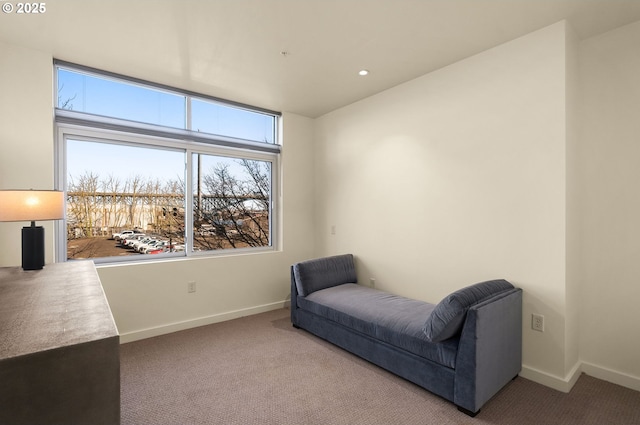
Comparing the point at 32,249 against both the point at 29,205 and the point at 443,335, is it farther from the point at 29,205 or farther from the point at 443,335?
the point at 443,335

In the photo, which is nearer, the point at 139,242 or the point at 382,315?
the point at 382,315

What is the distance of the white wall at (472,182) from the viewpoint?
2.31 metres

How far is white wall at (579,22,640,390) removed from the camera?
227cm

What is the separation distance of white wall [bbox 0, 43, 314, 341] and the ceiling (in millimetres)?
404

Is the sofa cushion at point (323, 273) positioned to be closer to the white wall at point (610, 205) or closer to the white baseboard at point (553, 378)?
the white baseboard at point (553, 378)

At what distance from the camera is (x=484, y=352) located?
2018mm

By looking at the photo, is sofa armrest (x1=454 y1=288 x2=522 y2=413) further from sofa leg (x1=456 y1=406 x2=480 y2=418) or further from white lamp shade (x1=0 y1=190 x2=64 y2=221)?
white lamp shade (x1=0 y1=190 x2=64 y2=221)

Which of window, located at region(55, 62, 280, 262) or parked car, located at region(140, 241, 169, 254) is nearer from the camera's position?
window, located at region(55, 62, 280, 262)

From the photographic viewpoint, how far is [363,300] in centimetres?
298

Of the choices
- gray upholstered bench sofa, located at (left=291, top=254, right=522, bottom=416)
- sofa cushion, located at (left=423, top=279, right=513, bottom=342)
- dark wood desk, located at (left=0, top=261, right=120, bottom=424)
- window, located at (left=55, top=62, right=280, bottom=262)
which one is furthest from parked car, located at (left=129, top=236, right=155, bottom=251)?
sofa cushion, located at (left=423, top=279, right=513, bottom=342)

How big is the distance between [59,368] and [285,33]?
2.38m

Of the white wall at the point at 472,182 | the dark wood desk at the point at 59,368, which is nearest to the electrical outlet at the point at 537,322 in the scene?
the white wall at the point at 472,182

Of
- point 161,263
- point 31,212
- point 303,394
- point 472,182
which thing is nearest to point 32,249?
point 31,212

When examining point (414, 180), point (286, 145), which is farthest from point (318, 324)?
point (286, 145)
